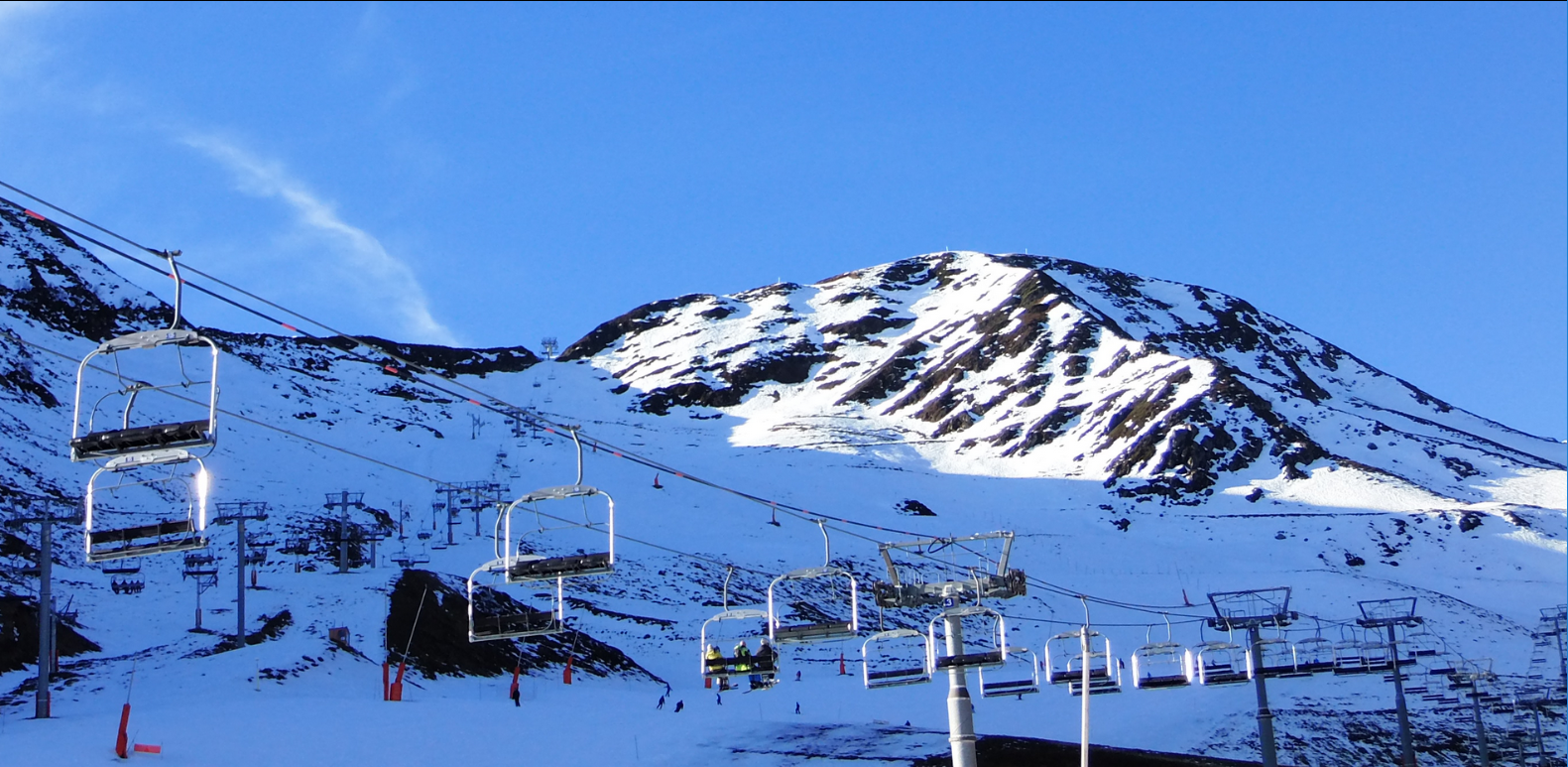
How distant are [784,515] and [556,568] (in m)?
70.6

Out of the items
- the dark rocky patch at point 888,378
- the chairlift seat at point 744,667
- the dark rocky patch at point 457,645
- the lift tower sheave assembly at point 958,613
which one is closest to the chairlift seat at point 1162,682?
the lift tower sheave assembly at point 958,613

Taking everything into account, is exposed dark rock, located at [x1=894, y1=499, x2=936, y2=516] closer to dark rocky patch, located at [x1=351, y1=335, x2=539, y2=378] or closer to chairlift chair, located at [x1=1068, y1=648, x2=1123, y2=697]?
chairlift chair, located at [x1=1068, y1=648, x2=1123, y2=697]

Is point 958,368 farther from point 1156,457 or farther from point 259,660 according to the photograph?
point 259,660

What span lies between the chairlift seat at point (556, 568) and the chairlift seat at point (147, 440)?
21.5ft

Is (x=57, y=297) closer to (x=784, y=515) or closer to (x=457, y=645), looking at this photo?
(x=784, y=515)

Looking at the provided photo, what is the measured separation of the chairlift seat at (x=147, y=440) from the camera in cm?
1647

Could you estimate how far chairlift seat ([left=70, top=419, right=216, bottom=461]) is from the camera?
1647 cm

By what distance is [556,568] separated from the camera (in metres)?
22.1

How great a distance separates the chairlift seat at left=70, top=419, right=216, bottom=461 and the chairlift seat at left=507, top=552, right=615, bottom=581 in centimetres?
657

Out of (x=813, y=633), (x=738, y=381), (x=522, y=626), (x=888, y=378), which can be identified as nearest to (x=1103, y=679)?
(x=813, y=633)

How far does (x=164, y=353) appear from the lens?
117000 mm

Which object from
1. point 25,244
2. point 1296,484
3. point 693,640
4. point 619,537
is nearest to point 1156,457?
point 1296,484

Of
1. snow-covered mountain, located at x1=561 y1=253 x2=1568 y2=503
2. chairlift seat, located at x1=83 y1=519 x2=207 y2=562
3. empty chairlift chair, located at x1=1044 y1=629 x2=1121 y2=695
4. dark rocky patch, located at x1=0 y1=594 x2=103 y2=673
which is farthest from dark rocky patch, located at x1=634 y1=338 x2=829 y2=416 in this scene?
chairlift seat, located at x1=83 y1=519 x2=207 y2=562

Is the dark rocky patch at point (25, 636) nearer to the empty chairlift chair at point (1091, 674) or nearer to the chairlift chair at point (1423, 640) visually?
the empty chairlift chair at point (1091, 674)
